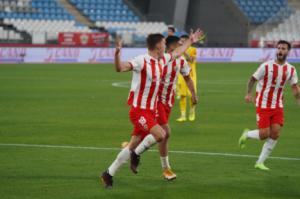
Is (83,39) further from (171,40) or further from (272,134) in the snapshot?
(272,134)

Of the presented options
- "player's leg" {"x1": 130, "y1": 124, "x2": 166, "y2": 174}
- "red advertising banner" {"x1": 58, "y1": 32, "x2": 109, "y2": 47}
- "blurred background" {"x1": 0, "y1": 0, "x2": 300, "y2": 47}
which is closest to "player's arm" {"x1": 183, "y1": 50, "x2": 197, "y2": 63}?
"player's leg" {"x1": 130, "y1": 124, "x2": 166, "y2": 174}

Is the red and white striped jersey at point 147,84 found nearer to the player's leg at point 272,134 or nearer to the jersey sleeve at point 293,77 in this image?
the player's leg at point 272,134

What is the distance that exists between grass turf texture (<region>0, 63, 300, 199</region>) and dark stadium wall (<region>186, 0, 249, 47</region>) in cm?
2544

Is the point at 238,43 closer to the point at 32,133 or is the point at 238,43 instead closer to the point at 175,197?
the point at 32,133

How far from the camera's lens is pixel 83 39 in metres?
46.9

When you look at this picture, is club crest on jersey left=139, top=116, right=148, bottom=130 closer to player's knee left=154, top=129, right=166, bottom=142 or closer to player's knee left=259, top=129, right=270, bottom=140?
player's knee left=154, top=129, right=166, bottom=142

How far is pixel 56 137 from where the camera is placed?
1523cm

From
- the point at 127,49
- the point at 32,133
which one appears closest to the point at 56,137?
the point at 32,133

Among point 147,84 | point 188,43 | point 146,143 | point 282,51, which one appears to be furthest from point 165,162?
point 282,51

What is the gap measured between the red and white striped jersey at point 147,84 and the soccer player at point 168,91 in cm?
68

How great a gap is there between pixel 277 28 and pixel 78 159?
42240 mm

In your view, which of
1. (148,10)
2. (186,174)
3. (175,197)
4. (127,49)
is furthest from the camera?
(148,10)

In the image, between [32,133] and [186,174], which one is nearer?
[186,174]

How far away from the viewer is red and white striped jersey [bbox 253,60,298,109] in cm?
1185
